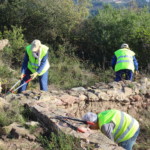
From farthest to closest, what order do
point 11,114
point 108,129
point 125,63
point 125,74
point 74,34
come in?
1. point 74,34
2. point 125,74
3. point 125,63
4. point 11,114
5. point 108,129

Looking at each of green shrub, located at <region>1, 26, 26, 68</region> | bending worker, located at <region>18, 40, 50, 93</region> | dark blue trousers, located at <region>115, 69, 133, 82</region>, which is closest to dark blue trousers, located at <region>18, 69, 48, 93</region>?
bending worker, located at <region>18, 40, 50, 93</region>

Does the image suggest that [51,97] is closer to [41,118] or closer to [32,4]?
[41,118]

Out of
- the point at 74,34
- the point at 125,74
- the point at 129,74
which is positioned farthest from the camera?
the point at 74,34

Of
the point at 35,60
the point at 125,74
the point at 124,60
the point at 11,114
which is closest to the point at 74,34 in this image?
the point at 125,74

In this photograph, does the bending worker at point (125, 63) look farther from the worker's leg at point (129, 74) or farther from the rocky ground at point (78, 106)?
the rocky ground at point (78, 106)

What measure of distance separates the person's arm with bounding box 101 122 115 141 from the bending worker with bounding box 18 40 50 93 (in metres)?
2.79

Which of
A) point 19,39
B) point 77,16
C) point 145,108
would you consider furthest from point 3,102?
point 77,16

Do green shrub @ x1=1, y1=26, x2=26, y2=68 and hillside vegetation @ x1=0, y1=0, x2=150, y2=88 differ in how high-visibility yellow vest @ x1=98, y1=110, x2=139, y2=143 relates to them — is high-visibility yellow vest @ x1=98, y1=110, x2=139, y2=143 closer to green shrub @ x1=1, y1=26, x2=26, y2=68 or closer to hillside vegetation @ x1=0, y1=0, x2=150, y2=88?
hillside vegetation @ x1=0, y1=0, x2=150, y2=88

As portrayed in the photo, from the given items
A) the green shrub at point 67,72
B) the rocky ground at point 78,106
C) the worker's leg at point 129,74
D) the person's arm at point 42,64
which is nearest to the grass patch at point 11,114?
the rocky ground at point 78,106

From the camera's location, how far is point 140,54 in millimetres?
10250

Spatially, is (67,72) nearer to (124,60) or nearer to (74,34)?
(74,34)

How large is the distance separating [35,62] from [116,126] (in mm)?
3160

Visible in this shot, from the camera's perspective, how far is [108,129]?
3580mm

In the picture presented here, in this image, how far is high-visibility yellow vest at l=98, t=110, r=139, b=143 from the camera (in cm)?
361
